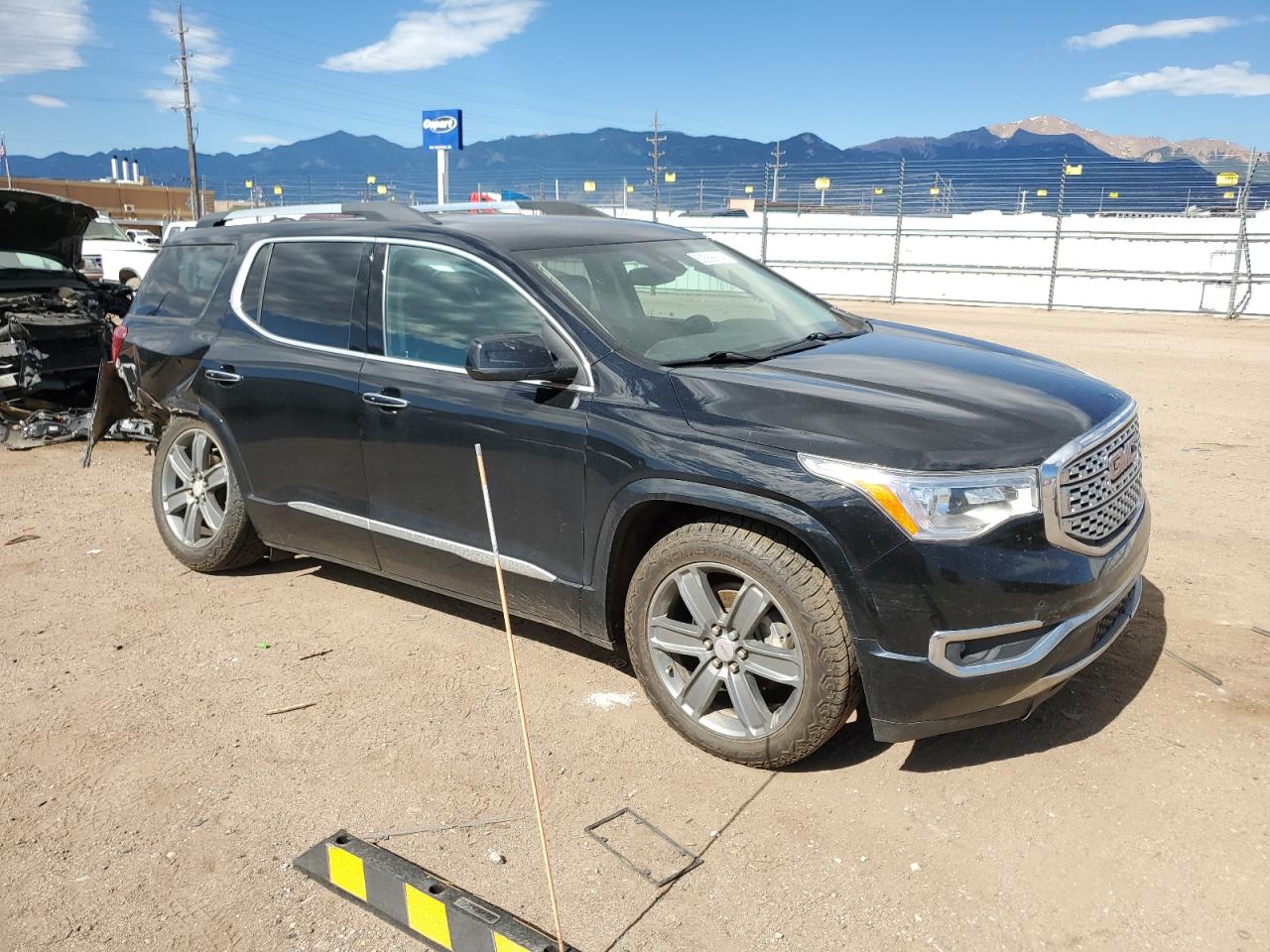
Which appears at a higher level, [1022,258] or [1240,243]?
[1240,243]

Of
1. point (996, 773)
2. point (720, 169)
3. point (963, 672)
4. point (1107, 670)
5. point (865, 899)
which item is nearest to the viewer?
point (865, 899)

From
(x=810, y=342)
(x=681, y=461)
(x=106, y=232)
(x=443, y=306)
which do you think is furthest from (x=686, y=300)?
(x=106, y=232)

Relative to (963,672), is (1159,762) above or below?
below

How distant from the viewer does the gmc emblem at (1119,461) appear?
333 centimetres

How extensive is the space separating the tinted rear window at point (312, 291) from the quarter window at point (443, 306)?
0.28m

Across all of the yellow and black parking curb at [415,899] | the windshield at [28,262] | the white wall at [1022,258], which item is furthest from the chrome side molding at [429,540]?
the white wall at [1022,258]

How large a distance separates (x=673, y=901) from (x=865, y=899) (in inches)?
20.7

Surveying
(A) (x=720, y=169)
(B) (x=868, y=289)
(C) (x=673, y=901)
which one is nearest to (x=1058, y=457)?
(C) (x=673, y=901)

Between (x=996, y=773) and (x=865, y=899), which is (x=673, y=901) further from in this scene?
(x=996, y=773)

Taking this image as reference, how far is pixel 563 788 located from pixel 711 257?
2568 mm

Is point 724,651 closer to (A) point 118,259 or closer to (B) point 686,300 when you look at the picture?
(B) point 686,300

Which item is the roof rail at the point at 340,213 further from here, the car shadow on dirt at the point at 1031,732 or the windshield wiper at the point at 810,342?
the car shadow on dirt at the point at 1031,732

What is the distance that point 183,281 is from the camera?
18.0 feet

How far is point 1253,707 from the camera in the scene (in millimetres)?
3729
